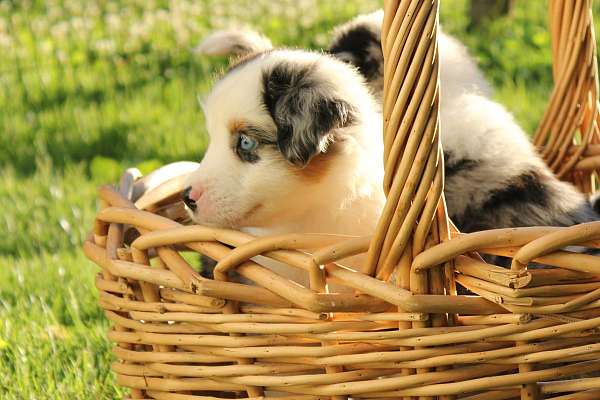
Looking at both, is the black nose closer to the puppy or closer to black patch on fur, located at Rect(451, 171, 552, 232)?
the puppy

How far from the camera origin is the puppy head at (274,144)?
7.30ft

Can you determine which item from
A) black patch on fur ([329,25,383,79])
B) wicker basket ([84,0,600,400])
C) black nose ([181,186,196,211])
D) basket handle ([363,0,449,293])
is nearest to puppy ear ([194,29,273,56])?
black patch on fur ([329,25,383,79])

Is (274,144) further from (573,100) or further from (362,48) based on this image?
(573,100)

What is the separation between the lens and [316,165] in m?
2.32

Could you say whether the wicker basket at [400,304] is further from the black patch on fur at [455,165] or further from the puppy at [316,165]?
the black patch on fur at [455,165]

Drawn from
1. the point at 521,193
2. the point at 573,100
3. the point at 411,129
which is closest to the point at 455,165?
the point at 521,193

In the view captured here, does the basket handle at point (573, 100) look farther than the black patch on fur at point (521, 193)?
Yes

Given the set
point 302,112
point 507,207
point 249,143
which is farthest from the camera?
point 507,207

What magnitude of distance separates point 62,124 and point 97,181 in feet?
2.61

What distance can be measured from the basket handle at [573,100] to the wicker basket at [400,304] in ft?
4.30

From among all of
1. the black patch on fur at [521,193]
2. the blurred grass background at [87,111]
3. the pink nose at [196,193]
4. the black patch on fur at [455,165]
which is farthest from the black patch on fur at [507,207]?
the blurred grass background at [87,111]

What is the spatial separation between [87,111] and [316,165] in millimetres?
3354

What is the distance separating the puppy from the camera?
225cm

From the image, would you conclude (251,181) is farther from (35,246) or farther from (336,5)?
(336,5)
